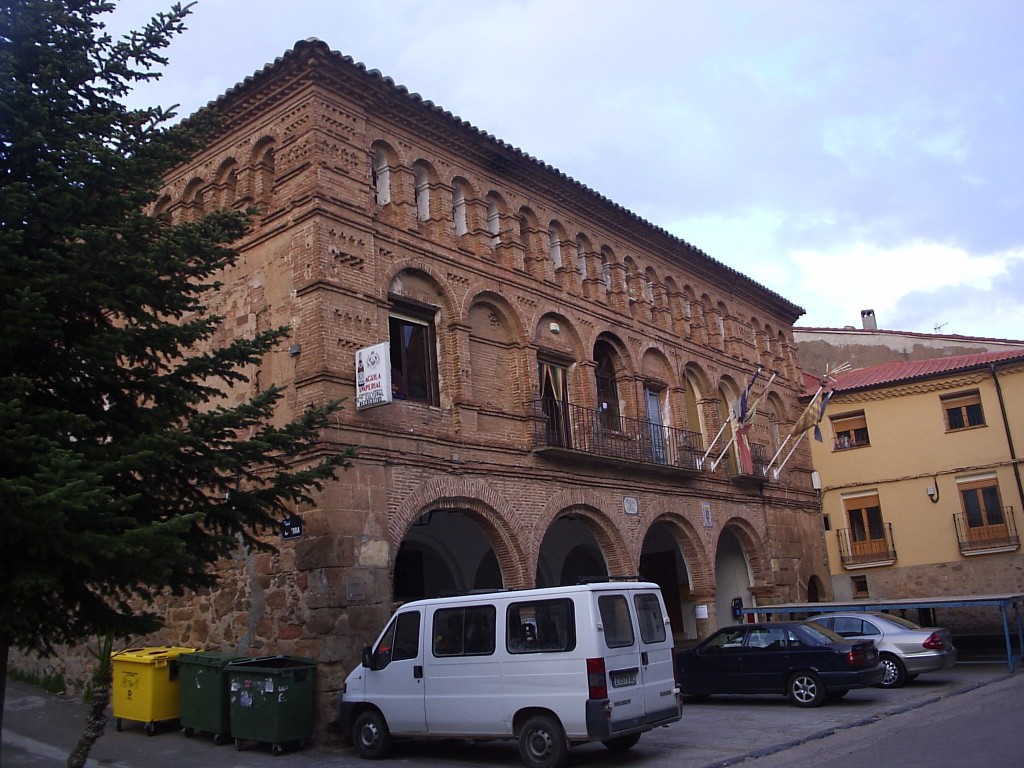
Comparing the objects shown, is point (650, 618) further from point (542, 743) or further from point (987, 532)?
point (987, 532)

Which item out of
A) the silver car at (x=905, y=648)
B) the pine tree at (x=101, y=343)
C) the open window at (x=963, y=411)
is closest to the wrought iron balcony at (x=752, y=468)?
the silver car at (x=905, y=648)

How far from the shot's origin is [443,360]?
1559 centimetres

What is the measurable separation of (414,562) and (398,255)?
6.68m

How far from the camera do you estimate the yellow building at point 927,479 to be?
2717 cm

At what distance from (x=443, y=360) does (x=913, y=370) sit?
781 inches

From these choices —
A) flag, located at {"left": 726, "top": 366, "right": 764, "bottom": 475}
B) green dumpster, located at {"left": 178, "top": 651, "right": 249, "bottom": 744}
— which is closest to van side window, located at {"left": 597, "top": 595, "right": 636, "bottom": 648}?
green dumpster, located at {"left": 178, "top": 651, "right": 249, "bottom": 744}

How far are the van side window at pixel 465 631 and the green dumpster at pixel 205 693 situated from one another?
3003 mm

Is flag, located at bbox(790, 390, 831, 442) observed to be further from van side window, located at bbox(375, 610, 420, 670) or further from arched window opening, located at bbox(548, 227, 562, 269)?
van side window, located at bbox(375, 610, 420, 670)

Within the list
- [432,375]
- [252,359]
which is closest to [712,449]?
[432,375]

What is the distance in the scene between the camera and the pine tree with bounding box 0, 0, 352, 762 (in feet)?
24.2

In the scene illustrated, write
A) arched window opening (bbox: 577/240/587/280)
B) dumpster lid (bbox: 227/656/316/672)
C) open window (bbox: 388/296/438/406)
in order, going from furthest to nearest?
arched window opening (bbox: 577/240/587/280)
open window (bbox: 388/296/438/406)
dumpster lid (bbox: 227/656/316/672)

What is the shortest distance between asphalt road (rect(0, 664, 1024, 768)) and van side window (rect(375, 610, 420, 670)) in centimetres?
122

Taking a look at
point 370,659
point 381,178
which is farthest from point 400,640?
point 381,178

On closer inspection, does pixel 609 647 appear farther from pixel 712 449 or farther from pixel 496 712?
pixel 712 449
